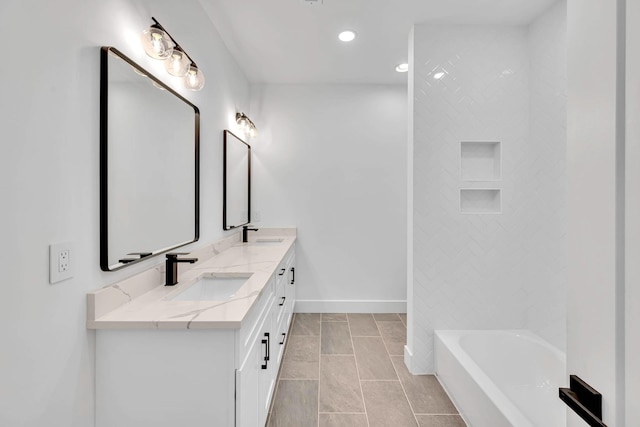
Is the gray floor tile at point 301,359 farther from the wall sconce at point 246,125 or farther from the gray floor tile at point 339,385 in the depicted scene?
the wall sconce at point 246,125

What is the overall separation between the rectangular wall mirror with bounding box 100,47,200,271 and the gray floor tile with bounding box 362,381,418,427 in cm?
156

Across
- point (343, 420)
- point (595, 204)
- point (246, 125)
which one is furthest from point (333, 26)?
point (343, 420)

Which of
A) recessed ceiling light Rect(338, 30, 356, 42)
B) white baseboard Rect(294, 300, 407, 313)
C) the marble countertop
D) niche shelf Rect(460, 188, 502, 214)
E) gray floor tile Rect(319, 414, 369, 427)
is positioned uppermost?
recessed ceiling light Rect(338, 30, 356, 42)

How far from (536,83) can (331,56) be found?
171 centimetres

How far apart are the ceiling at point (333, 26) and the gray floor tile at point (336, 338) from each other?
265 centimetres

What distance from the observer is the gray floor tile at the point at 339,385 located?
6.95 ft

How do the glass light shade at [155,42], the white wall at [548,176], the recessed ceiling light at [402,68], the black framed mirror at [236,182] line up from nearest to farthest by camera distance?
the glass light shade at [155,42]
the white wall at [548,176]
the black framed mirror at [236,182]
the recessed ceiling light at [402,68]

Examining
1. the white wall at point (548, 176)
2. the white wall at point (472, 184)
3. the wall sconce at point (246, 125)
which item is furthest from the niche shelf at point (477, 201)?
the wall sconce at point (246, 125)

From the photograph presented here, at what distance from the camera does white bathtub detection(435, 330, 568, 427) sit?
1791 millimetres

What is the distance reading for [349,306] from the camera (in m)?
3.86

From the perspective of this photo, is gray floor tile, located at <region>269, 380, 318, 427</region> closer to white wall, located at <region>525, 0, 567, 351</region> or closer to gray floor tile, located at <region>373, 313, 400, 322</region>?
gray floor tile, located at <region>373, 313, 400, 322</region>

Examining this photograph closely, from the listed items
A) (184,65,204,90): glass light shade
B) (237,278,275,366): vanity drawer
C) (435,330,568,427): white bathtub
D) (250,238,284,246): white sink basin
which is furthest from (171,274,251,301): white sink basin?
(250,238,284,246): white sink basin

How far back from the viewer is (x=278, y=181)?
385 centimetres

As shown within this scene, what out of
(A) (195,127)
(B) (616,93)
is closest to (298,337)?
(A) (195,127)
